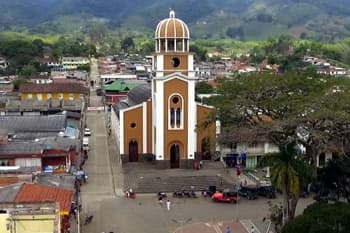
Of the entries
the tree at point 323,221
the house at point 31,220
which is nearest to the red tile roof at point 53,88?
the tree at point 323,221

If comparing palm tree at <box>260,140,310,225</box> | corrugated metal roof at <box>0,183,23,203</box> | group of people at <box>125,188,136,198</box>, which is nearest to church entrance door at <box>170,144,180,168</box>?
group of people at <box>125,188,136,198</box>

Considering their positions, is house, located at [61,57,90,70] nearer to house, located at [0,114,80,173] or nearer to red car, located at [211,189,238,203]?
house, located at [0,114,80,173]

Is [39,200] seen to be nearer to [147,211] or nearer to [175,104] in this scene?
[147,211]

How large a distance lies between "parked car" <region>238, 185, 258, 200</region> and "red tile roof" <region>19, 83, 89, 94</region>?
142 feet

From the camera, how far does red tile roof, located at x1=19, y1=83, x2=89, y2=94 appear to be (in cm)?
7625

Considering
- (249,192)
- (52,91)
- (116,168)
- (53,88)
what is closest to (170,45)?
(116,168)

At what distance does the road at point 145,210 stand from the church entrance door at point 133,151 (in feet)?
12.4

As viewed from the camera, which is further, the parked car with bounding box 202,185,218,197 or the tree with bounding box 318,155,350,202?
the parked car with bounding box 202,185,218,197

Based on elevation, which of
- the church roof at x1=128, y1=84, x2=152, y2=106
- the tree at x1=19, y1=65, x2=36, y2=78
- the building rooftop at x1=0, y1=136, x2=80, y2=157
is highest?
the tree at x1=19, y1=65, x2=36, y2=78

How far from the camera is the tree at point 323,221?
24938mm

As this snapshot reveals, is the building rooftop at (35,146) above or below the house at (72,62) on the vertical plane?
below

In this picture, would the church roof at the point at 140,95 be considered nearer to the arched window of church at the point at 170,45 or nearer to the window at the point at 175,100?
the window at the point at 175,100

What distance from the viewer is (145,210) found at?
3550cm

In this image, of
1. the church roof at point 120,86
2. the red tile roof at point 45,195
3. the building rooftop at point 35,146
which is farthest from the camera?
the church roof at point 120,86
